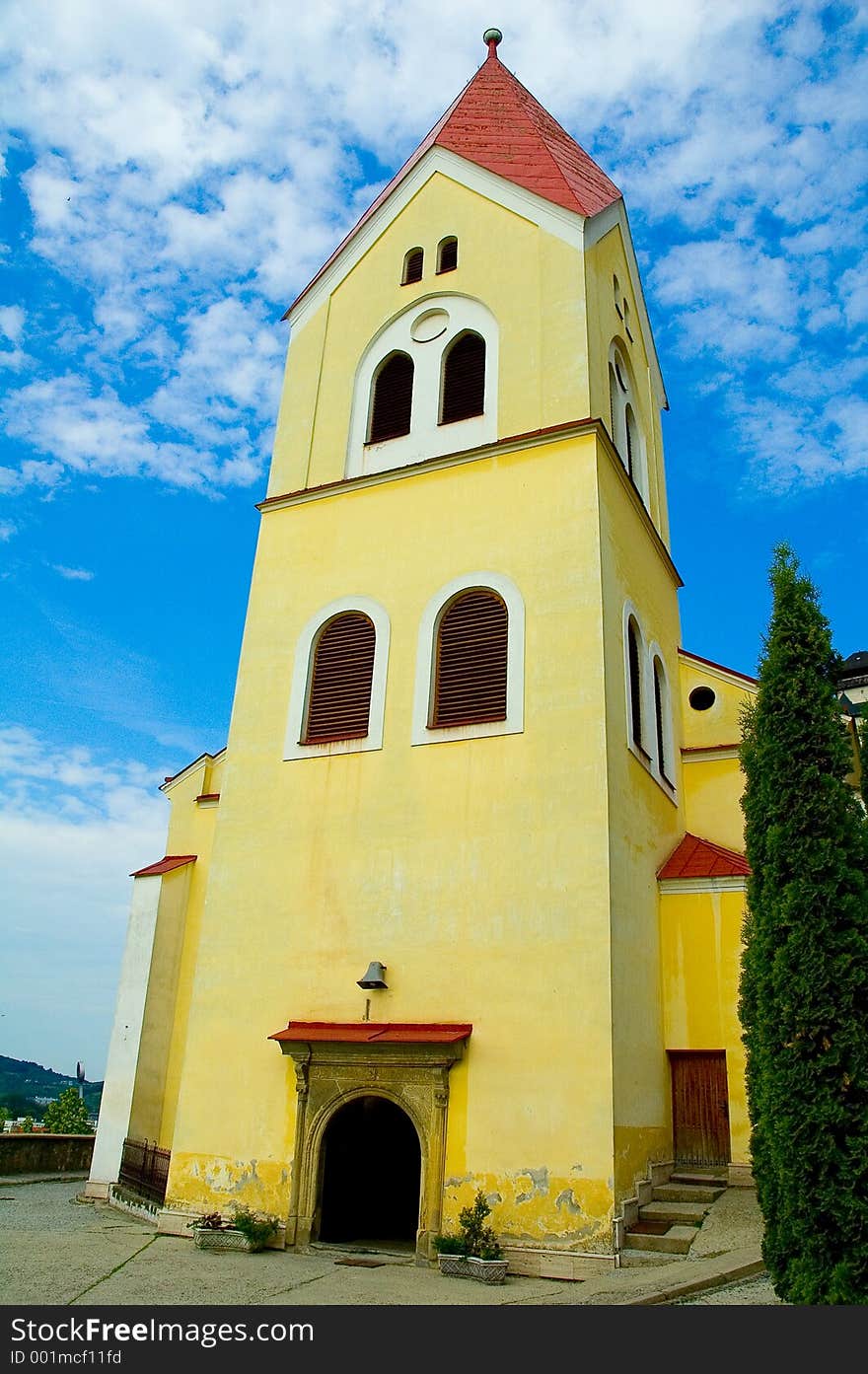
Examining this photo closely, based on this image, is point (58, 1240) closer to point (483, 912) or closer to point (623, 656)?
point (483, 912)

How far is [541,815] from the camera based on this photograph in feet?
37.6

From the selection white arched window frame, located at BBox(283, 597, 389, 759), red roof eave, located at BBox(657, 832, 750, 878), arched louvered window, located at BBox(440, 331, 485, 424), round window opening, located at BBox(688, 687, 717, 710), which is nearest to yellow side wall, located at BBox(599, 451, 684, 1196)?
red roof eave, located at BBox(657, 832, 750, 878)

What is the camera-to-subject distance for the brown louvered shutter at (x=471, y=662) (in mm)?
12492

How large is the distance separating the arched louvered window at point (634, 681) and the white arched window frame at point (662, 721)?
1.98 ft

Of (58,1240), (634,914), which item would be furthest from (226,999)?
(634,914)

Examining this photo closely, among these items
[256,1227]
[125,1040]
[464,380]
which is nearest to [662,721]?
[464,380]

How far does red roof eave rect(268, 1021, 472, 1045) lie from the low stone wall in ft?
28.5

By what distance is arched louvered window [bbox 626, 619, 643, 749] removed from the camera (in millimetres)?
13312

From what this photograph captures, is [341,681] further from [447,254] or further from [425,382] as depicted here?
[447,254]

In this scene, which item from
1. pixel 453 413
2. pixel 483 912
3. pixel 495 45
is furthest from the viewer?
pixel 495 45

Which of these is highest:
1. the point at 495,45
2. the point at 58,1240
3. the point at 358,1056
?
the point at 495,45

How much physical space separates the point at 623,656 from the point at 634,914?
3285 mm

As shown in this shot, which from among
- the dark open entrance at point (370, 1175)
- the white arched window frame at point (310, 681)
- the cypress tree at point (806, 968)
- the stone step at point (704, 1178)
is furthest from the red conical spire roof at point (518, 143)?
the stone step at point (704, 1178)

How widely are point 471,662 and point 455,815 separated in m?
2.04
